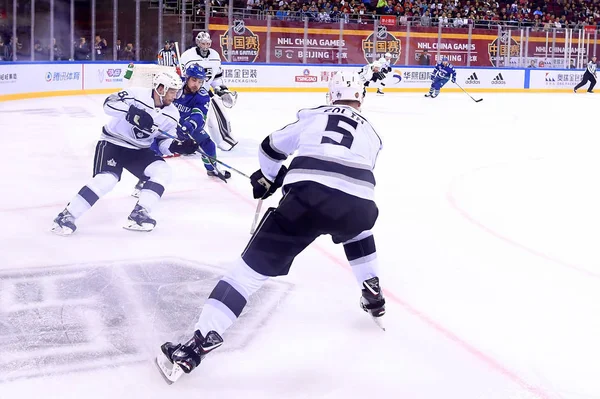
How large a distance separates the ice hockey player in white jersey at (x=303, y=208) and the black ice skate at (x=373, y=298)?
0.80ft

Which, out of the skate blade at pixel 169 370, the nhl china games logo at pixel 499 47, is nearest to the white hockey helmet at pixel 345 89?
A: the skate blade at pixel 169 370

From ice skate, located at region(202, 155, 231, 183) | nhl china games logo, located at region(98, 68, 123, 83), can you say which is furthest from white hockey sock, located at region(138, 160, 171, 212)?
nhl china games logo, located at region(98, 68, 123, 83)

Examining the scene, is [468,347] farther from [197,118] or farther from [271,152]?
[197,118]

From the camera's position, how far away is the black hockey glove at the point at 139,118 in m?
4.16

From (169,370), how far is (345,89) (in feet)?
3.84

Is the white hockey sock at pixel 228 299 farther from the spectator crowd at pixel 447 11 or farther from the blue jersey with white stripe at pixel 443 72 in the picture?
the spectator crowd at pixel 447 11

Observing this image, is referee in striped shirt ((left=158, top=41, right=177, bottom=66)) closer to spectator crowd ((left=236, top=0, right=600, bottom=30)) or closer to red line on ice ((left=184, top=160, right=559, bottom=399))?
spectator crowd ((left=236, top=0, right=600, bottom=30))

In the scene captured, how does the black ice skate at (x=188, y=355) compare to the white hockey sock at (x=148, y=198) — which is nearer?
the black ice skate at (x=188, y=355)

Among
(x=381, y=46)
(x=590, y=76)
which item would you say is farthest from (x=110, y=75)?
(x=590, y=76)

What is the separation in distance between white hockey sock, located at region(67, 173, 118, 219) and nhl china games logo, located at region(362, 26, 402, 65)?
578 inches

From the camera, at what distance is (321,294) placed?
136 inches

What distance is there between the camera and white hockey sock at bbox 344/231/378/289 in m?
2.92

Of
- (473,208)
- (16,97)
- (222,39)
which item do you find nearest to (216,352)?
(473,208)

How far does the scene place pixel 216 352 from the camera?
2.74 meters
